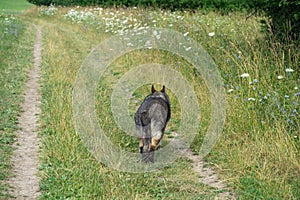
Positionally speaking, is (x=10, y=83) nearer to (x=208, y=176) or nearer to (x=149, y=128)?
(x=149, y=128)

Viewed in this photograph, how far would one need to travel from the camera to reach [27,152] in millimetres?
6391

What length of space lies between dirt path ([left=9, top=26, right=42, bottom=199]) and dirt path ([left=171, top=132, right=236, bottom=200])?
192 cm

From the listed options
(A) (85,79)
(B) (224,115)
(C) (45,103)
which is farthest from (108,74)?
(B) (224,115)

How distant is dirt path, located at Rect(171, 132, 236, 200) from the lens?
520 centimetres

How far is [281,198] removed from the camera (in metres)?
4.74

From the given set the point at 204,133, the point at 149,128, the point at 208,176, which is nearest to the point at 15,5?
the point at 204,133

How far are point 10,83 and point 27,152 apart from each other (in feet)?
13.8

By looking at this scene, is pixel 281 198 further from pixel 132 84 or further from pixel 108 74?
pixel 108 74

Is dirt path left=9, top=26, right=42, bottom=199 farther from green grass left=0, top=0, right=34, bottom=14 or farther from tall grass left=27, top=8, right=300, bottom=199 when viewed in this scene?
green grass left=0, top=0, right=34, bottom=14

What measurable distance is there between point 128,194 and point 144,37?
26.5ft

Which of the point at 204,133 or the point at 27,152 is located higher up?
the point at 204,133

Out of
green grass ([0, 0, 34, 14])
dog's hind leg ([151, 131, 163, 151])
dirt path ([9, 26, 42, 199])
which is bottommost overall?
dirt path ([9, 26, 42, 199])

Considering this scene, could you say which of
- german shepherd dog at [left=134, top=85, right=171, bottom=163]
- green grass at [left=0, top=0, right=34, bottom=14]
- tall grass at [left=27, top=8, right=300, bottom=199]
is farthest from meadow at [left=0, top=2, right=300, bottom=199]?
green grass at [left=0, top=0, right=34, bottom=14]

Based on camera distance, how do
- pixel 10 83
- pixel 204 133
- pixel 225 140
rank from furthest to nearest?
pixel 10 83
pixel 204 133
pixel 225 140
